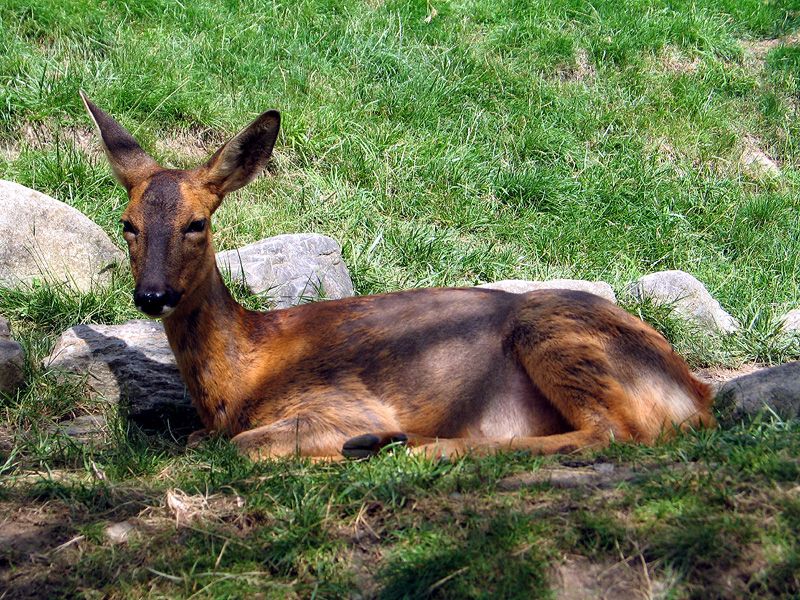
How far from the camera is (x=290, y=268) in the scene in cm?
761

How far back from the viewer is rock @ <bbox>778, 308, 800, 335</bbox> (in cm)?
809

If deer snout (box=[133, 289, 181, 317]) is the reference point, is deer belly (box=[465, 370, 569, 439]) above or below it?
below

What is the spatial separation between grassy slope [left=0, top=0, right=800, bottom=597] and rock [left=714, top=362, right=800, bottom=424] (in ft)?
2.16

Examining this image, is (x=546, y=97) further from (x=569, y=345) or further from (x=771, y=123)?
(x=569, y=345)

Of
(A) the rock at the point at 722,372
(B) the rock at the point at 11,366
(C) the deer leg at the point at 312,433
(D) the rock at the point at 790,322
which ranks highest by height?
(C) the deer leg at the point at 312,433

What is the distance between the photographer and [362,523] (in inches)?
157

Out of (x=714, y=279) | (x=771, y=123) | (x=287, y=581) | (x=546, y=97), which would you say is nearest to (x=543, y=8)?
(x=546, y=97)

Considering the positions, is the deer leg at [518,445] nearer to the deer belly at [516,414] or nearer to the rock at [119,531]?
the deer belly at [516,414]

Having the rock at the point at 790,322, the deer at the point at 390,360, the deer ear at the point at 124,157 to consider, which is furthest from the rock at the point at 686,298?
the deer ear at the point at 124,157

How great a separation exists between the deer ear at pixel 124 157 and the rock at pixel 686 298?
159 inches

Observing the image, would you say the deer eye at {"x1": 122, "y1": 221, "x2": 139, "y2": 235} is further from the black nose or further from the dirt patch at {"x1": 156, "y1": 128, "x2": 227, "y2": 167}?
the dirt patch at {"x1": 156, "y1": 128, "x2": 227, "y2": 167}

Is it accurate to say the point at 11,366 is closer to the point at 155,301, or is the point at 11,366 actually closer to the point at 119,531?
the point at 155,301

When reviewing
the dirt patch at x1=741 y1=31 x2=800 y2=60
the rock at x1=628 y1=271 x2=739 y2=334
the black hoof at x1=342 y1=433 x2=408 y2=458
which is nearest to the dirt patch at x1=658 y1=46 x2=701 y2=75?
the dirt patch at x1=741 y1=31 x2=800 y2=60

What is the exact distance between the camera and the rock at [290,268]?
24.7ft
